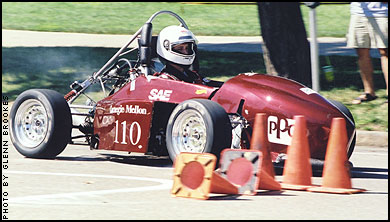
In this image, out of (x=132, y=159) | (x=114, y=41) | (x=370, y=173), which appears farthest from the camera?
(x=114, y=41)

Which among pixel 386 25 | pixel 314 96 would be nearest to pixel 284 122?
pixel 314 96

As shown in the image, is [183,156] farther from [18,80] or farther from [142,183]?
[18,80]

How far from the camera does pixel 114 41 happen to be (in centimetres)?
2047

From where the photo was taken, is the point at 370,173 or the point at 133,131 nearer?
the point at 370,173

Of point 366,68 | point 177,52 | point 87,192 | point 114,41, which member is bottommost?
point 87,192

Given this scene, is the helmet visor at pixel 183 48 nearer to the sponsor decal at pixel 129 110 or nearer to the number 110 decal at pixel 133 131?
the sponsor decal at pixel 129 110

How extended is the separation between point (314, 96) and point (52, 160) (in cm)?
306

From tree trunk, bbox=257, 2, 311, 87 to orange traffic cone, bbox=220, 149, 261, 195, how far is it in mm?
6605

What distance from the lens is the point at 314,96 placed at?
9023 mm

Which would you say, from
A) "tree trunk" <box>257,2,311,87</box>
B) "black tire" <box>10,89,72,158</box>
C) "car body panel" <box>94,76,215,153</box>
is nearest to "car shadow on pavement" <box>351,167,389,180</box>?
"car body panel" <box>94,76,215,153</box>

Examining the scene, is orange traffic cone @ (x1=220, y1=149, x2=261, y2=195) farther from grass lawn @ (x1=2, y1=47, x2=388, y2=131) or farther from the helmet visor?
grass lawn @ (x1=2, y1=47, x2=388, y2=131)

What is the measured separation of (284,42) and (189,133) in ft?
18.9

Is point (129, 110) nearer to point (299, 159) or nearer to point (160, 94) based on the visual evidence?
point (160, 94)

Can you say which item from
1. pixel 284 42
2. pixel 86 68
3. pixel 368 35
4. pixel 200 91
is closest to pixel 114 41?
pixel 86 68
